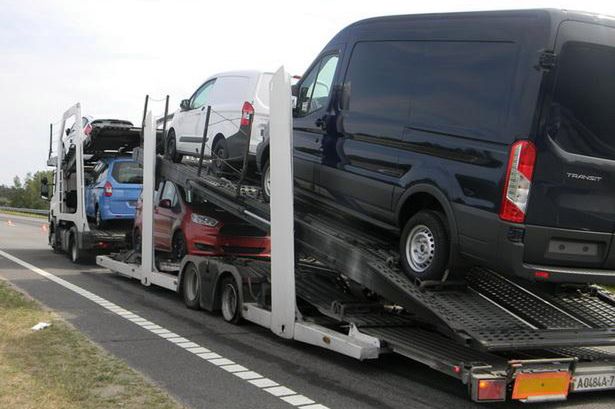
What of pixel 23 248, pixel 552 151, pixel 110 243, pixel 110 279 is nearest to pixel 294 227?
pixel 552 151

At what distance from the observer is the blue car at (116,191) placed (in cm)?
1468

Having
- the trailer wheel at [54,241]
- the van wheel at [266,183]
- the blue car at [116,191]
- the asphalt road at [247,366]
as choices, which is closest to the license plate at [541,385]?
the asphalt road at [247,366]

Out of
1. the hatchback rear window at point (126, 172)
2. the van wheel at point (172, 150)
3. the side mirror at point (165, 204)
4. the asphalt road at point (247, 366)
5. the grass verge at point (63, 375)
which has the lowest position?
the asphalt road at point (247, 366)

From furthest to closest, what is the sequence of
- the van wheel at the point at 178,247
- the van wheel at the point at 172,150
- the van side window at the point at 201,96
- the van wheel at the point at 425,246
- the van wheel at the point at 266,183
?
the van wheel at the point at 172,150
the van side window at the point at 201,96
the van wheel at the point at 178,247
the van wheel at the point at 266,183
the van wheel at the point at 425,246

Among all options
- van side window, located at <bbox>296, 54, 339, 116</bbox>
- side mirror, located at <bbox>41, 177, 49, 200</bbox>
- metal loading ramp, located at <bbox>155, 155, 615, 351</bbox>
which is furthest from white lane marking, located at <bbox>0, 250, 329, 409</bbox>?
side mirror, located at <bbox>41, 177, 49, 200</bbox>

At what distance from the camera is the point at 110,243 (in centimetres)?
1477

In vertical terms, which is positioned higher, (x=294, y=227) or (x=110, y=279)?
(x=294, y=227)

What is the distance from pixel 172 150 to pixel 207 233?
2.10 m

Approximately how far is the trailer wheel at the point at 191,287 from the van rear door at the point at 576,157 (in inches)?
206

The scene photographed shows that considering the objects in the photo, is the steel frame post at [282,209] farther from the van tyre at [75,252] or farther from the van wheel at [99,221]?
the van tyre at [75,252]

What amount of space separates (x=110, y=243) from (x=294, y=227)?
339 inches

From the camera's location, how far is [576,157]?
5277mm

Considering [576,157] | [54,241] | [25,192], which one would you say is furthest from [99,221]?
[25,192]

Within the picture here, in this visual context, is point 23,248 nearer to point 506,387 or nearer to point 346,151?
point 346,151
